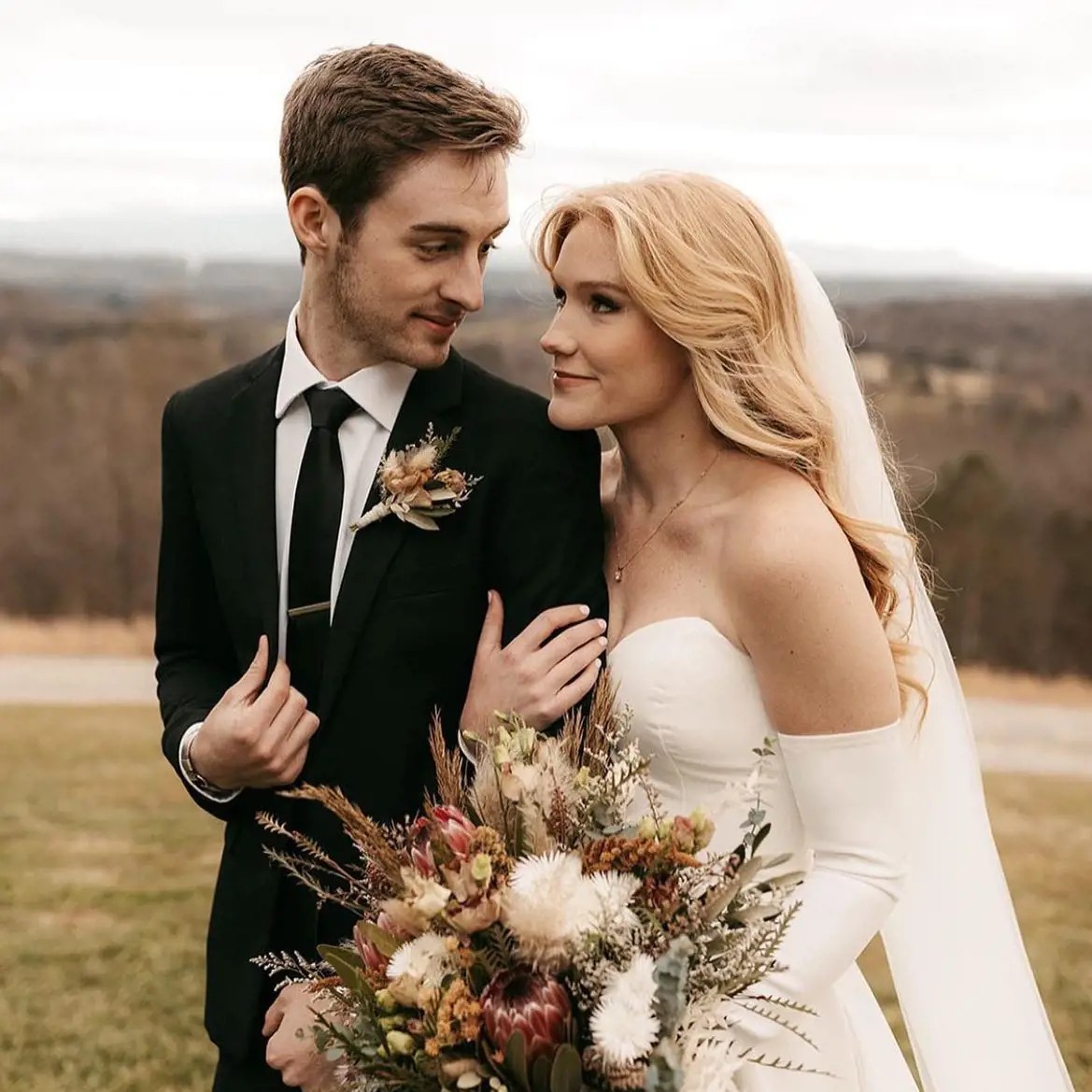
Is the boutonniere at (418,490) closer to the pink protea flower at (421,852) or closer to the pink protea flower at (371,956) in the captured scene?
the pink protea flower at (421,852)

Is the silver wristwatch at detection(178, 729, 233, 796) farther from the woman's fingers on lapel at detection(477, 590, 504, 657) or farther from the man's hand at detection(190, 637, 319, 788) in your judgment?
the woman's fingers on lapel at detection(477, 590, 504, 657)

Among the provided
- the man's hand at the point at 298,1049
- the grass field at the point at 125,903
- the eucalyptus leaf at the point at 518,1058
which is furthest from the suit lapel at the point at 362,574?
the grass field at the point at 125,903

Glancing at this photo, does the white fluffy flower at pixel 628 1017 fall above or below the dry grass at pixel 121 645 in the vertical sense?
above

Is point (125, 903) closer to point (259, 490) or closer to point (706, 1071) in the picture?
point (259, 490)

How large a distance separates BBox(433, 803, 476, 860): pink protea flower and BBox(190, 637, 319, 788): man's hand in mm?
525

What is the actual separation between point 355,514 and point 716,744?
2.51 feet

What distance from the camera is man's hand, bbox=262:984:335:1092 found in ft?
7.50

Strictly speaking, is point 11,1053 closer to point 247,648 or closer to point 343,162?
point 247,648

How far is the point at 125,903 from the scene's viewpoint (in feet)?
21.1

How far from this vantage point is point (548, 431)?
254 cm

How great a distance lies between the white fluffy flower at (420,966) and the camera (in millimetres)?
1758

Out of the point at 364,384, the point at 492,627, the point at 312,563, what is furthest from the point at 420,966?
the point at 364,384

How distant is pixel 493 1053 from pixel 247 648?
0.98 meters

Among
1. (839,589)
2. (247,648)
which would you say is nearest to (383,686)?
(247,648)
